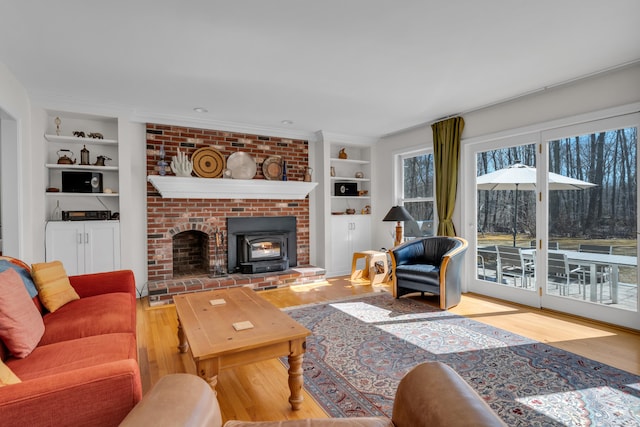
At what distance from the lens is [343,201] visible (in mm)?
6102

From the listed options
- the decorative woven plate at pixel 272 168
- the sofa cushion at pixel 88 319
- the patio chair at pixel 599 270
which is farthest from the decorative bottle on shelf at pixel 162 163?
the patio chair at pixel 599 270

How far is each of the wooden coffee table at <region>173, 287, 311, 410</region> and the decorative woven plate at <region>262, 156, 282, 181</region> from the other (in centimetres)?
306

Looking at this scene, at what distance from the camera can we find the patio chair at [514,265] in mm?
3876

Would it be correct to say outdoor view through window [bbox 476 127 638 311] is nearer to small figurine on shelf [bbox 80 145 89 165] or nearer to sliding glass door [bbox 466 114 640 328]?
sliding glass door [bbox 466 114 640 328]

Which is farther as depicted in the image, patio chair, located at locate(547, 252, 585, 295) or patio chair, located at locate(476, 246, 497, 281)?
patio chair, located at locate(476, 246, 497, 281)

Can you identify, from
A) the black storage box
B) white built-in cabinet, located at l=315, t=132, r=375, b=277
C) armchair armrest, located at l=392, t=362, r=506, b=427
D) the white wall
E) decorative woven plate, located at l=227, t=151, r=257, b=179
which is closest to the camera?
armchair armrest, located at l=392, t=362, r=506, b=427

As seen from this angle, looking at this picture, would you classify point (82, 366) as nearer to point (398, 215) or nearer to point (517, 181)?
point (398, 215)

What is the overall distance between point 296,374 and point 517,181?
3452 mm

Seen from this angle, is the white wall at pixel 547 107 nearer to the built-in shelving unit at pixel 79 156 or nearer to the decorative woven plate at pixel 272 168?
the decorative woven plate at pixel 272 168

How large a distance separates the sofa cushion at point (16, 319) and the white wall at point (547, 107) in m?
4.42

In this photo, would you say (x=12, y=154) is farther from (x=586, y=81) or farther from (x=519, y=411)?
(x=586, y=81)

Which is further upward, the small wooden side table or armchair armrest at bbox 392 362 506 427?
armchair armrest at bbox 392 362 506 427

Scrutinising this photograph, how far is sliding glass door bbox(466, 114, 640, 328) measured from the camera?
3145mm

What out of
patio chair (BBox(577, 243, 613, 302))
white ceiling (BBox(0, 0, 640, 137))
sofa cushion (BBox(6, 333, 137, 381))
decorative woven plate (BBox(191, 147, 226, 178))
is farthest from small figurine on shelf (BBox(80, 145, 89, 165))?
patio chair (BBox(577, 243, 613, 302))
